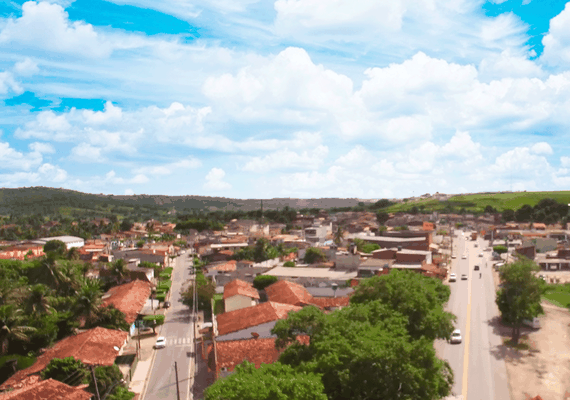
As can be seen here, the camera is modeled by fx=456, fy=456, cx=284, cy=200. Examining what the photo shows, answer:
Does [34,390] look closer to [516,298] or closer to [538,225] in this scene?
[516,298]

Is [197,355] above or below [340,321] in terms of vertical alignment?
below

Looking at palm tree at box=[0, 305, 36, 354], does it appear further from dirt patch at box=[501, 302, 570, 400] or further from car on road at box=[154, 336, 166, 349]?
dirt patch at box=[501, 302, 570, 400]

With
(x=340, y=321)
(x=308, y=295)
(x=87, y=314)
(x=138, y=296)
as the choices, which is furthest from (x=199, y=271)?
(x=340, y=321)

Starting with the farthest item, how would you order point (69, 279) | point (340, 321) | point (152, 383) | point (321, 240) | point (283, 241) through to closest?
point (321, 240) < point (283, 241) < point (69, 279) < point (152, 383) < point (340, 321)

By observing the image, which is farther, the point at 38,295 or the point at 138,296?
the point at 138,296

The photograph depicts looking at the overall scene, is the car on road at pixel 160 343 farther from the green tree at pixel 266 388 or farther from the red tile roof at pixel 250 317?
the green tree at pixel 266 388

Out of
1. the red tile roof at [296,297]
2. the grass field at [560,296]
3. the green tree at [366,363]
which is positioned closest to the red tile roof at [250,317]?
the red tile roof at [296,297]

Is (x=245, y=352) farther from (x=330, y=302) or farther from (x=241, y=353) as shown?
(x=330, y=302)
